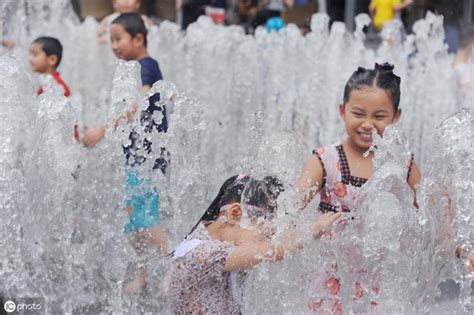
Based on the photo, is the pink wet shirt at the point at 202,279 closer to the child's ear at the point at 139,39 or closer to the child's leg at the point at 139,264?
the child's leg at the point at 139,264

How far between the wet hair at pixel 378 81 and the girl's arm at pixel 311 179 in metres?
0.28

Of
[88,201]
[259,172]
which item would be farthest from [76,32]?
[259,172]

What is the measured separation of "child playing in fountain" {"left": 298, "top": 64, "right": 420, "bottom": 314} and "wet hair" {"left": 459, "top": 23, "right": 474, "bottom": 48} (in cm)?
465

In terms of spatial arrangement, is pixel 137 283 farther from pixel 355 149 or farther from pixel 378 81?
pixel 378 81

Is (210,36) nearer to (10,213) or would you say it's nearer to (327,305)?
(10,213)

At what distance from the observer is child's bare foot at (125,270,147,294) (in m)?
3.92

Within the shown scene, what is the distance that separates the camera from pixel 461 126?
3.45 metres

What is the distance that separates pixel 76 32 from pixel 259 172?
21.4 ft

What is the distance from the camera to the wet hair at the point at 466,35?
8086 millimetres

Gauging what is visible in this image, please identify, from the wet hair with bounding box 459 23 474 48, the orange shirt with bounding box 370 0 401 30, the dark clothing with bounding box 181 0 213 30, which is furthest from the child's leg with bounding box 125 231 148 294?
the dark clothing with bounding box 181 0 213 30

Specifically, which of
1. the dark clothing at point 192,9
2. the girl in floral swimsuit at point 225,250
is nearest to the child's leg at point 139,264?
the girl in floral swimsuit at point 225,250

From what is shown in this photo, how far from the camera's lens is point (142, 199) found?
423 cm

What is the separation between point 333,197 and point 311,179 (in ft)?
0.31

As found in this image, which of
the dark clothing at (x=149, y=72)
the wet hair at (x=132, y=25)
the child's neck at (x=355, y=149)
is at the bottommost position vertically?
the child's neck at (x=355, y=149)
